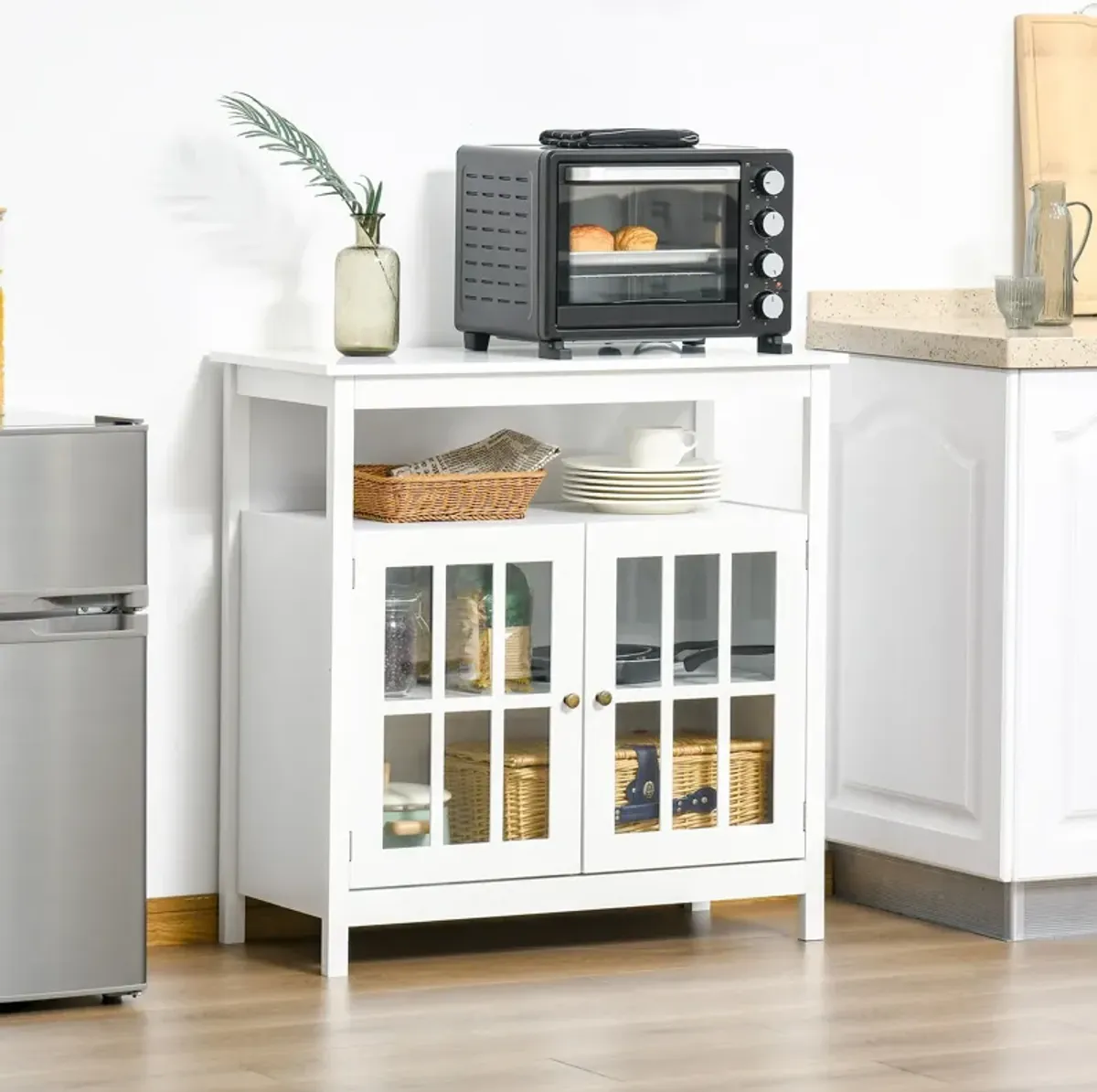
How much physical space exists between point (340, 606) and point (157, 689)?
434mm

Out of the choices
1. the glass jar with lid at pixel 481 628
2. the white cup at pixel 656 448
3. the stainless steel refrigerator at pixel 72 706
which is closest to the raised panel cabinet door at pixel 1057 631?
the white cup at pixel 656 448

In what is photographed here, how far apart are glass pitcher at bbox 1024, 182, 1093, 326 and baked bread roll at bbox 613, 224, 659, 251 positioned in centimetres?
75

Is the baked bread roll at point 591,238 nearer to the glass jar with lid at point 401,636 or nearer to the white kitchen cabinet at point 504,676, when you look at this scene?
the white kitchen cabinet at point 504,676

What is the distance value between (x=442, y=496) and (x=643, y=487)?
0.35 meters

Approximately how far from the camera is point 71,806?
3.25m

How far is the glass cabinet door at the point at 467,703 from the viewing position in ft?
11.3

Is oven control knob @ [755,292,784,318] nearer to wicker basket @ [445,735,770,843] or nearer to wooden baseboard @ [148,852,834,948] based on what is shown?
wicker basket @ [445,735,770,843]

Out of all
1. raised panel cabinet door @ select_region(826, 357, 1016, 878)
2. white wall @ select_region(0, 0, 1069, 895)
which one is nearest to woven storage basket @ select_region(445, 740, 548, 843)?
white wall @ select_region(0, 0, 1069, 895)

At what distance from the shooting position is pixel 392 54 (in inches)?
148

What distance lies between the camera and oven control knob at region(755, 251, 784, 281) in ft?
12.0

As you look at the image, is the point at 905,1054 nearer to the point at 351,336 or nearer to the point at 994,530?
the point at 994,530

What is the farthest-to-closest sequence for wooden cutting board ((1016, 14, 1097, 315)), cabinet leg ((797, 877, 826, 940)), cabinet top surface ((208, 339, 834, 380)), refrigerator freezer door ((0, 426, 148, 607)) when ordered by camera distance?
1. wooden cutting board ((1016, 14, 1097, 315))
2. cabinet leg ((797, 877, 826, 940))
3. cabinet top surface ((208, 339, 834, 380))
4. refrigerator freezer door ((0, 426, 148, 607))

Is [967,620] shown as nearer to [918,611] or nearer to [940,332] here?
[918,611]

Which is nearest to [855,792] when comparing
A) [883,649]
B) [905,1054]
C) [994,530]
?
[883,649]
